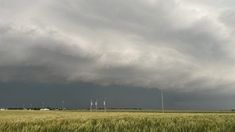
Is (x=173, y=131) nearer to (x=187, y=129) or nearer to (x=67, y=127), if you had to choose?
(x=187, y=129)

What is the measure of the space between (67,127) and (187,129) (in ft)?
21.1

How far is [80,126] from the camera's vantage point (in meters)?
19.0

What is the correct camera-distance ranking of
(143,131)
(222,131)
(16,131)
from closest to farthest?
(16,131), (143,131), (222,131)

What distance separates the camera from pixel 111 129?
63.1 feet

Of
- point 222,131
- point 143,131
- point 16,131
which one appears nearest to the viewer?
point 16,131

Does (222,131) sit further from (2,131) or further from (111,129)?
(2,131)

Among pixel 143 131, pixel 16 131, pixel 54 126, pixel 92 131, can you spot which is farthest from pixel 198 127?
pixel 16 131

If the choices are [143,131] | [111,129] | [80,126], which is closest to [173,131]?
[143,131]

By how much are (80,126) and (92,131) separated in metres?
0.77

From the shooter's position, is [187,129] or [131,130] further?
[187,129]

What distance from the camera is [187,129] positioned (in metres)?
20.1

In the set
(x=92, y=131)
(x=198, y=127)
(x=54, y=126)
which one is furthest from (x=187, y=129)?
(x=54, y=126)

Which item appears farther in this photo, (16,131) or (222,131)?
(222,131)

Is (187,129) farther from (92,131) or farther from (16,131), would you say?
(16,131)
